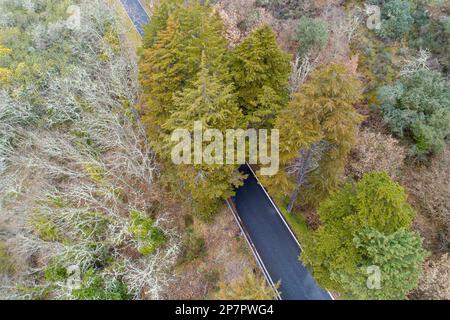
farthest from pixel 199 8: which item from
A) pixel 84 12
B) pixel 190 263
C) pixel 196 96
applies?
pixel 190 263

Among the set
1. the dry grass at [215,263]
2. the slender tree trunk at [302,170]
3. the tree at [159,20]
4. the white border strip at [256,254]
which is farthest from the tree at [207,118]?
the tree at [159,20]

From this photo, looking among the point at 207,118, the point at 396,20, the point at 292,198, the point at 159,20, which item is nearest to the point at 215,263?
the point at 292,198

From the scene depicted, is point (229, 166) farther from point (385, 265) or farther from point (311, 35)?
point (311, 35)

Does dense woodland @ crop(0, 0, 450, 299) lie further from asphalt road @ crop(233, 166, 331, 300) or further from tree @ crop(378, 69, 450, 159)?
asphalt road @ crop(233, 166, 331, 300)

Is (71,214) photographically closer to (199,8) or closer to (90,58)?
(90,58)

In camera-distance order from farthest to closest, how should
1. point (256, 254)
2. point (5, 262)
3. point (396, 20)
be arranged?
point (396, 20), point (5, 262), point (256, 254)

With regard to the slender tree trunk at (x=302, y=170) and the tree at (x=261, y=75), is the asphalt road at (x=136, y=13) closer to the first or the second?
the tree at (x=261, y=75)

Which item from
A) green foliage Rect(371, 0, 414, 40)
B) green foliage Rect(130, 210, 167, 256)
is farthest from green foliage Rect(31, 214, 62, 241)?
green foliage Rect(371, 0, 414, 40)
